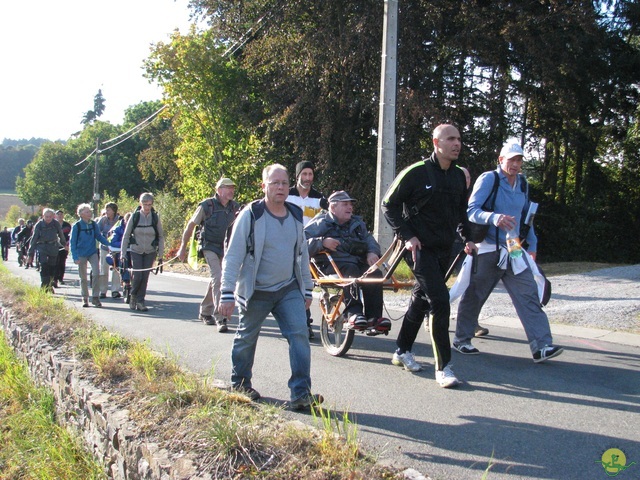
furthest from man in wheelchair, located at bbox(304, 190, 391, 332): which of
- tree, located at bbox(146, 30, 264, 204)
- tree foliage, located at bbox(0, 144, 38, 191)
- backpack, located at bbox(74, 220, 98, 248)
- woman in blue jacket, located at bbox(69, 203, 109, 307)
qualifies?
tree foliage, located at bbox(0, 144, 38, 191)

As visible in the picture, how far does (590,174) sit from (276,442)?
2400 cm

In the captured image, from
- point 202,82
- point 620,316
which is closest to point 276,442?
point 620,316

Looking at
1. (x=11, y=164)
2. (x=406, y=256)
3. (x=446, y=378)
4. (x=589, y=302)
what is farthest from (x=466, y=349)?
(x=11, y=164)

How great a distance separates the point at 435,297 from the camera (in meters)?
5.43

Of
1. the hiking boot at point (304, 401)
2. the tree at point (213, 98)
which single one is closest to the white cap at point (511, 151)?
the hiking boot at point (304, 401)

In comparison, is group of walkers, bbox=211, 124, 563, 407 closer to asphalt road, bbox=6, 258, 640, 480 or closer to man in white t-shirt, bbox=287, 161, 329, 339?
asphalt road, bbox=6, 258, 640, 480

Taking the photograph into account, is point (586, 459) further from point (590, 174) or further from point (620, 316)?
point (590, 174)

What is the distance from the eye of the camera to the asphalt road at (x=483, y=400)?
3.93m

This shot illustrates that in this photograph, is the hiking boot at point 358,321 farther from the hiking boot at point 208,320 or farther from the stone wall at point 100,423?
the hiking boot at point 208,320

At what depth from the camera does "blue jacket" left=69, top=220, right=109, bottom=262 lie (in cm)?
1219

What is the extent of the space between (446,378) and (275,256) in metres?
1.87

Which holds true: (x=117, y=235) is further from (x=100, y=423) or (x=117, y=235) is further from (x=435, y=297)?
(x=435, y=297)

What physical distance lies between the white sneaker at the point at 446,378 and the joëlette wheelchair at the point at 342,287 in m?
0.91

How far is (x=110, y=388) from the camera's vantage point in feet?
17.0
